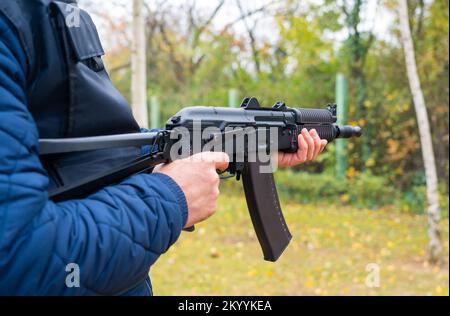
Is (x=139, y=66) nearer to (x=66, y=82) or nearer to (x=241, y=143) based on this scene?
(x=241, y=143)

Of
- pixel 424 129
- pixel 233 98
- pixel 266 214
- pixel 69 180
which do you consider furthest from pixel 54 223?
pixel 233 98

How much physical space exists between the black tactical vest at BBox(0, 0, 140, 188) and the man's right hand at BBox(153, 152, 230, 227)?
6.3 inches

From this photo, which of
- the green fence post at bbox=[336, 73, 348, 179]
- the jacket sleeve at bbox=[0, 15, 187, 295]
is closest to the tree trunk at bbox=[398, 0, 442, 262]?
the green fence post at bbox=[336, 73, 348, 179]

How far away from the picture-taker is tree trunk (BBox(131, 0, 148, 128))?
514cm

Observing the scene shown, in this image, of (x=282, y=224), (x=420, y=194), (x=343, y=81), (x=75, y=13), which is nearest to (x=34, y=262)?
(x=75, y=13)

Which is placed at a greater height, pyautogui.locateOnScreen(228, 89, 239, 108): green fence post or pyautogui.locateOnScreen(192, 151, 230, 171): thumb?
pyautogui.locateOnScreen(228, 89, 239, 108): green fence post

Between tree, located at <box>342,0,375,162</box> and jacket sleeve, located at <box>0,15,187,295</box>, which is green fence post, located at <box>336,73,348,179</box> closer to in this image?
tree, located at <box>342,0,375,162</box>

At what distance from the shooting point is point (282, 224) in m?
2.05

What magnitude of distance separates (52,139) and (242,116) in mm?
719

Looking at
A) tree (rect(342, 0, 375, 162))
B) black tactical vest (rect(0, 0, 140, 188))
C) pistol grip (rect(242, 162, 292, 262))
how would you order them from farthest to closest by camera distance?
tree (rect(342, 0, 375, 162)), pistol grip (rect(242, 162, 292, 262)), black tactical vest (rect(0, 0, 140, 188))
